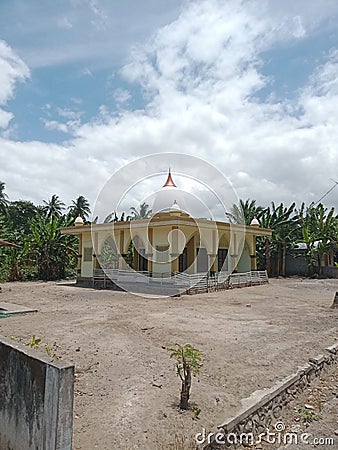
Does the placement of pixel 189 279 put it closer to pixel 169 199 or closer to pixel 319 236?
pixel 169 199

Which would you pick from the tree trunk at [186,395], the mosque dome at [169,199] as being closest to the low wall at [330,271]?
the mosque dome at [169,199]

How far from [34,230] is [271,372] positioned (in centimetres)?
2041

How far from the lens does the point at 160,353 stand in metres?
6.46

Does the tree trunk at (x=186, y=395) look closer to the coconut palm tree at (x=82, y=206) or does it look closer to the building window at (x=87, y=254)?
the building window at (x=87, y=254)

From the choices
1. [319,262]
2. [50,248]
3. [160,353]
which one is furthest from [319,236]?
[160,353]

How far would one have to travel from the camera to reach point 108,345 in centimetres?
693

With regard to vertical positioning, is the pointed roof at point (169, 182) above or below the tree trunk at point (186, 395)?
above

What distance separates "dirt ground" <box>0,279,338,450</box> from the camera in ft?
12.6

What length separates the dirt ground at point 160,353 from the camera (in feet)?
12.6

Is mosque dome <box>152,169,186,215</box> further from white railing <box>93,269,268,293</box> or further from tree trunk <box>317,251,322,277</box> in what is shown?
tree trunk <box>317,251,322,277</box>

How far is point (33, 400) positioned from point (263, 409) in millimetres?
2750

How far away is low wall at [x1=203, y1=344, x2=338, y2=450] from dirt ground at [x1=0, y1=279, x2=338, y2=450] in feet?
0.44

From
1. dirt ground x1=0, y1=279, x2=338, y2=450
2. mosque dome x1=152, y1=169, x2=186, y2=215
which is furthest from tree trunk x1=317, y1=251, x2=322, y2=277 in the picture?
dirt ground x1=0, y1=279, x2=338, y2=450

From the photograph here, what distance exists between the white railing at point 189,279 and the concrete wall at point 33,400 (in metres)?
12.8
